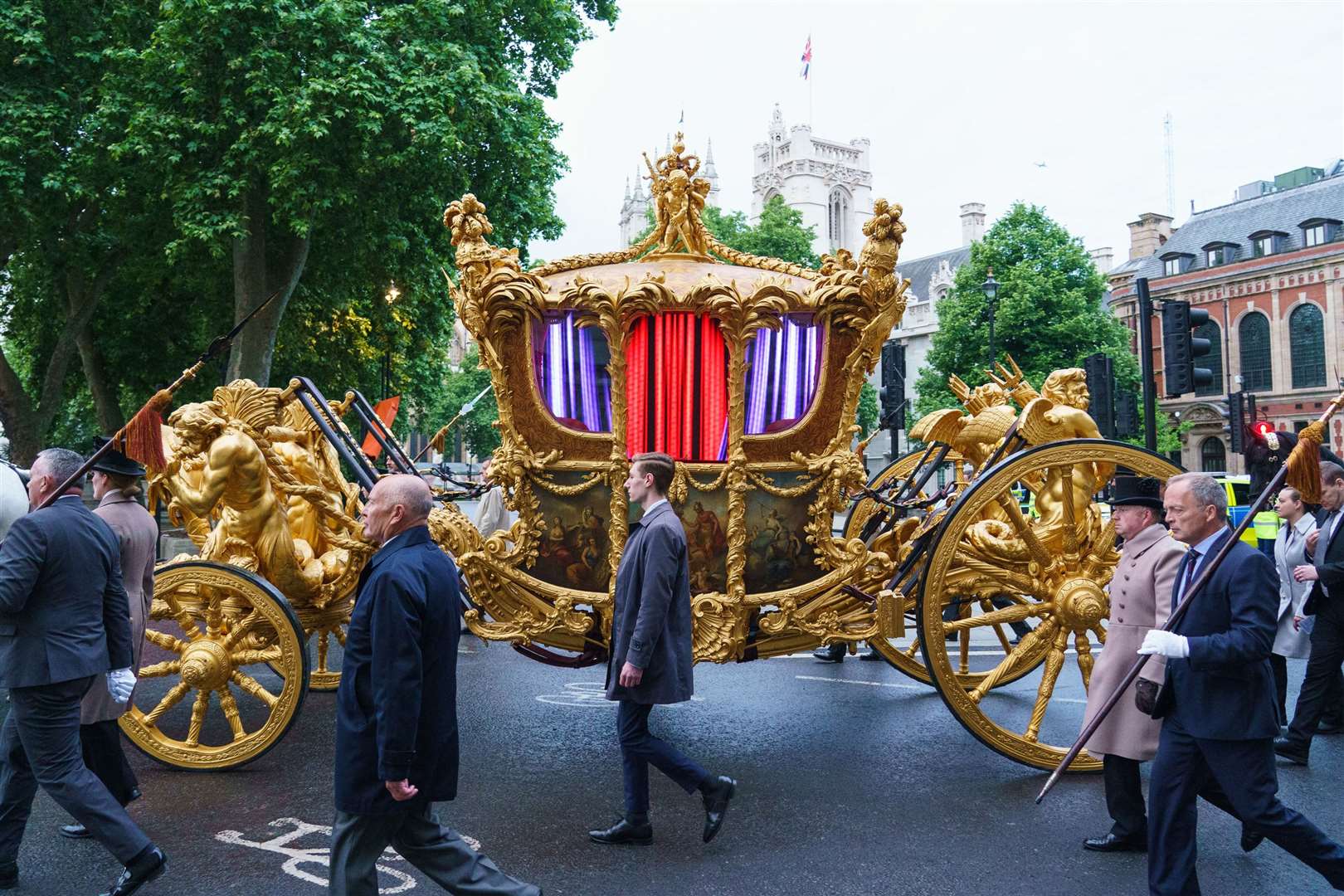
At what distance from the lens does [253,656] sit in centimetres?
557

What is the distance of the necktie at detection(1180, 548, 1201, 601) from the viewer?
3795 millimetres

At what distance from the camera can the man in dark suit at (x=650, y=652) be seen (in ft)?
14.6

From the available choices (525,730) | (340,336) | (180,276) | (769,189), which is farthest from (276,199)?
(769,189)

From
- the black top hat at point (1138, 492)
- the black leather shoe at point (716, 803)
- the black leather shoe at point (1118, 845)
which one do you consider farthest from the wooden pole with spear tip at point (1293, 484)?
the black leather shoe at point (716, 803)

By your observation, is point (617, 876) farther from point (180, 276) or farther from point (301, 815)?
point (180, 276)

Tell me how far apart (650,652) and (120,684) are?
7.07 ft

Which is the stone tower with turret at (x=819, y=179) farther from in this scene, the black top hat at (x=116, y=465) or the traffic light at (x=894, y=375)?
the black top hat at (x=116, y=465)

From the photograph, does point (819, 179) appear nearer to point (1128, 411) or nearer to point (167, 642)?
point (1128, 411)

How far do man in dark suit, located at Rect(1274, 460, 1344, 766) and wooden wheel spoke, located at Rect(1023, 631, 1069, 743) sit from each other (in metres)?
1.40

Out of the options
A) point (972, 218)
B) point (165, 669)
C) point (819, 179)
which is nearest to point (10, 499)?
point (165, 669)

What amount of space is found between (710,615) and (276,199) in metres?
10.6

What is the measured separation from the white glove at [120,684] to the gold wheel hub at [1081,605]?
4.62 meters

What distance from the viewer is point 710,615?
17.8 feet

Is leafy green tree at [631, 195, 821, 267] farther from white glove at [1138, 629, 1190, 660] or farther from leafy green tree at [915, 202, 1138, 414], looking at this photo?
white glove at [1138, 629, 1190, 660]
